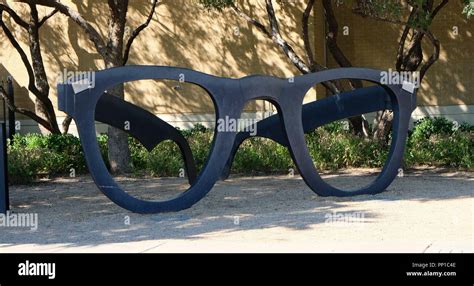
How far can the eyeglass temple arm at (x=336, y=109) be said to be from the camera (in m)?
12.8

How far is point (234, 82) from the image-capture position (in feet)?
36.3

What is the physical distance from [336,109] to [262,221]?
10.7 feet

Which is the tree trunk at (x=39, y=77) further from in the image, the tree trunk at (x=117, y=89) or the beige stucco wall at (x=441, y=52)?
the beige stucco wall at (x=441, y=52)

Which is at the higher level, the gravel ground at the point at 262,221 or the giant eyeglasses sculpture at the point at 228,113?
the giant eyeglasses sculpture at the point at 228,113

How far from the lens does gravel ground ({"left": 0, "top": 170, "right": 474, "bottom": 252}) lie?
872cm

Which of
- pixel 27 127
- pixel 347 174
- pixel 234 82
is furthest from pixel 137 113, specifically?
pixel 27 127

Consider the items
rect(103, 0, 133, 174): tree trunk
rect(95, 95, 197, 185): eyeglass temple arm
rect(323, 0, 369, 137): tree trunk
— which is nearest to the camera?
rect(95, 95, 197, 185): eyeglass temple arm

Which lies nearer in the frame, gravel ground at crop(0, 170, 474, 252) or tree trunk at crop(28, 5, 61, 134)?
gravel ground at crop(0, 170, 474, 252)

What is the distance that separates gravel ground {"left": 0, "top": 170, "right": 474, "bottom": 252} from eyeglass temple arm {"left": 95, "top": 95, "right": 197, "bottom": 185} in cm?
80

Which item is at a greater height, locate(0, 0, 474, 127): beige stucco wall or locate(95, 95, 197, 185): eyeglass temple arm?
locate(0, 0, 474, 127): beige stucco wall

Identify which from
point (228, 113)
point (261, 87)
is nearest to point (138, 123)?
point (228, 113)

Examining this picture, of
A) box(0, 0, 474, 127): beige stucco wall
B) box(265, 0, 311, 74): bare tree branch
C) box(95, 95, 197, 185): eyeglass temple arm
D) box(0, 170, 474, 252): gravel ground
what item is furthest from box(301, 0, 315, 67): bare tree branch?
box(95, 95, 197, 185): eyeglass temple arm

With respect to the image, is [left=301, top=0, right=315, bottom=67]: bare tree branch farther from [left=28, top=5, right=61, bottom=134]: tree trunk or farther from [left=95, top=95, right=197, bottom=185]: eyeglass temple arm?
[left=28, top=5, right=61, bottom=134]: tree trunk

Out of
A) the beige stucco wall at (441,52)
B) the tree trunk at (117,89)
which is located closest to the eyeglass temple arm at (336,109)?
the tree trunk at (117,89)
